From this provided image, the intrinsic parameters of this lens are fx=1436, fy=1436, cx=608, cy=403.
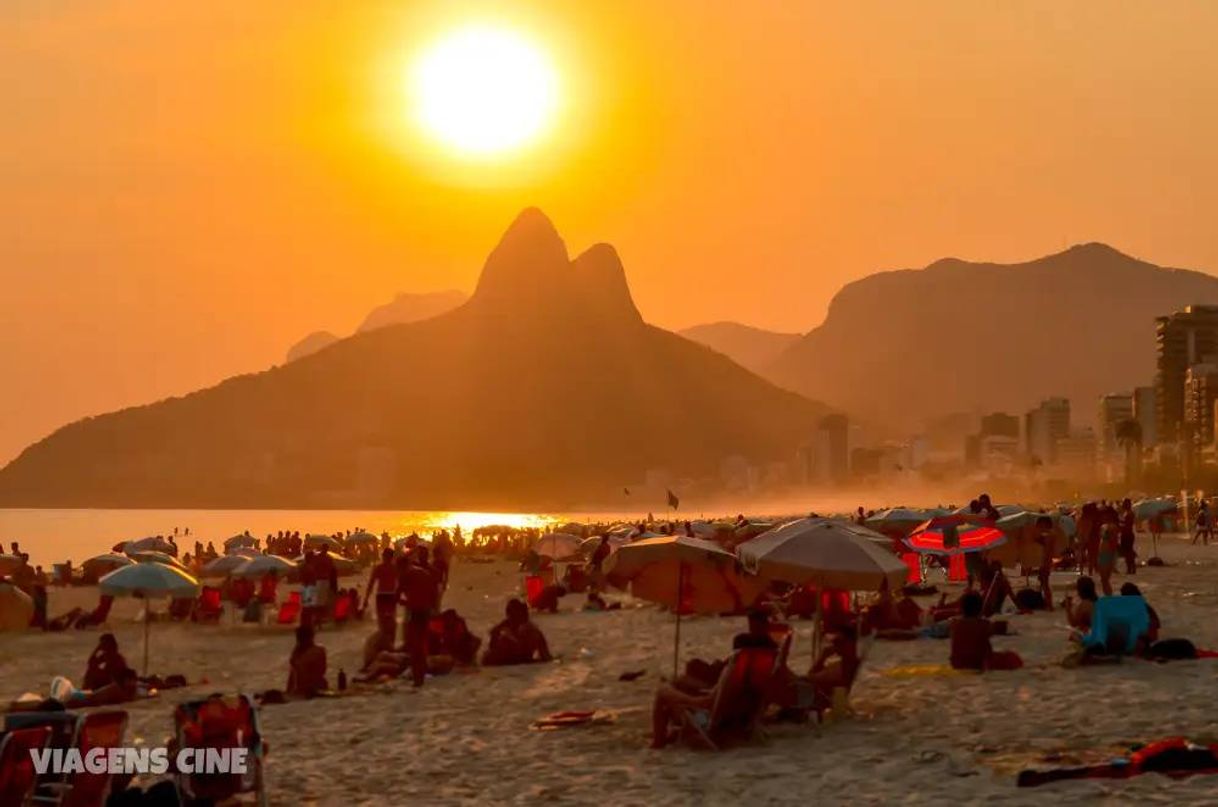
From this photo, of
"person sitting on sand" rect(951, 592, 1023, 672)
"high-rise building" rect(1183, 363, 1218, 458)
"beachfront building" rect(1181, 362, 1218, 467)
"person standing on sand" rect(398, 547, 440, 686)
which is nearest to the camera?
"person sitting on sand" rect(951, 592, 1023, 672)

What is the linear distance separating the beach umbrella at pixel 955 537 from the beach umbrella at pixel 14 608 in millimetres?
16259

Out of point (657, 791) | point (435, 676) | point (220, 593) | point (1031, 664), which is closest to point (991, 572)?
point (1031, 664)

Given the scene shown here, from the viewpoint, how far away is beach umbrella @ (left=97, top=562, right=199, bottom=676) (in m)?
17.8

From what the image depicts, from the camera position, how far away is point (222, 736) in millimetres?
9062

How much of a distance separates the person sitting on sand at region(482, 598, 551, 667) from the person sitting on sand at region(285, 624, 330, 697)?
268cm

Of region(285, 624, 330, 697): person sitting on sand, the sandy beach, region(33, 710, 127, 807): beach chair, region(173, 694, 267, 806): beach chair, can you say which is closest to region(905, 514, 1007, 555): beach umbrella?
the sandy beach

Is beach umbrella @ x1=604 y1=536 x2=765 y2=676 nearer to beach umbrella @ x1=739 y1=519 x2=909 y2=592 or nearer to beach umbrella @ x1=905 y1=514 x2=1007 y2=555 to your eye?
beach umbrella @ x1=739 y1=519 x2=909 y2=592

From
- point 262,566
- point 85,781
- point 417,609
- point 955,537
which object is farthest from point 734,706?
point 262,566

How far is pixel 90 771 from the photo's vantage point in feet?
27.5

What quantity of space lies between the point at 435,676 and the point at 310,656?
5.48 feet

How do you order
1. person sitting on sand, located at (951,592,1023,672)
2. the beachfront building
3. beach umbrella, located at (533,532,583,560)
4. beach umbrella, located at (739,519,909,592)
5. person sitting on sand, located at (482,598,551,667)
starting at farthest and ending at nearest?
the beachfront building, beach umbrella, located at (533,532,583,560), person sitting on sand, located at (482,598,551,667), person sitting on sand, located at (951,592,1023,672), beach umbrella, located at (739,519,909,592)

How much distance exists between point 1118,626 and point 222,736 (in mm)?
9021

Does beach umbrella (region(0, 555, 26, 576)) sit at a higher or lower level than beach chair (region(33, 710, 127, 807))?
higher

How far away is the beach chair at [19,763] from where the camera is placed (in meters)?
8.18
